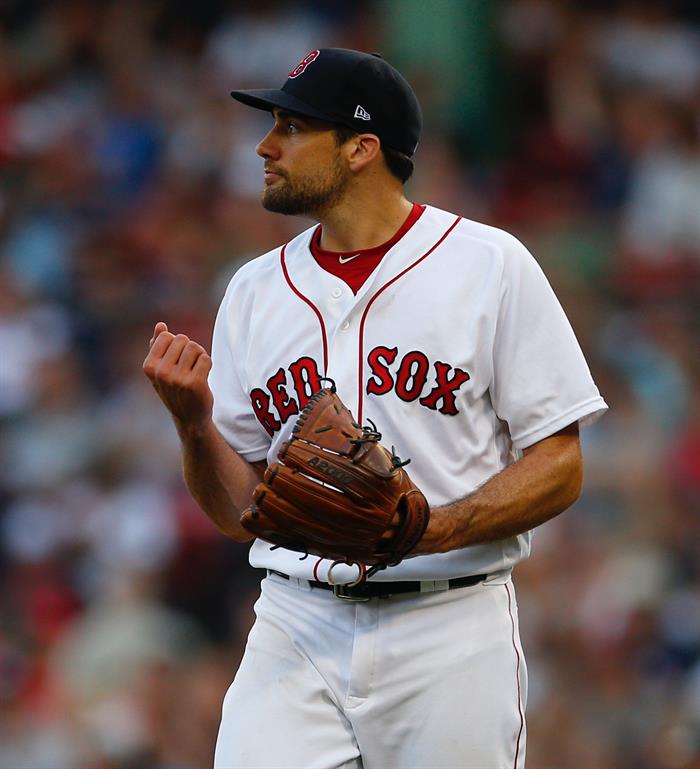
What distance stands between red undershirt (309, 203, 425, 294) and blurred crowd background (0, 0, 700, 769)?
2491 mm

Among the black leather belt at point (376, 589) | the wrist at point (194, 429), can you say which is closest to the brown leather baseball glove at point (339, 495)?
the black leather belt at point (376, 589)

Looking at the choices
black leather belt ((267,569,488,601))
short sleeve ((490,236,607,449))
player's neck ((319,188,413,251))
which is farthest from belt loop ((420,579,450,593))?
player's neck ((319,188,413,251))

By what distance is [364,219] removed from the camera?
319cm

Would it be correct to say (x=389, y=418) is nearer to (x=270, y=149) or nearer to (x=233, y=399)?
(x=233, y=399)

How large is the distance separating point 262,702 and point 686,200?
491 cm

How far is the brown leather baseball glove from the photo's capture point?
8.88 feet

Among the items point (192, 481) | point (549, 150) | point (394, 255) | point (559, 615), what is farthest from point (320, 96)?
point (549, 150)

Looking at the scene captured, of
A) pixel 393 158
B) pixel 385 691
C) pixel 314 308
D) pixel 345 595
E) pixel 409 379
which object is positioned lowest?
pixel 385 691

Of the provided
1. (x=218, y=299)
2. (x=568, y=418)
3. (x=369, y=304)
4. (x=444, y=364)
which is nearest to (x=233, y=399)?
(x=369, y=304)

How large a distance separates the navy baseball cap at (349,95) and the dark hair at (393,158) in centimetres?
1

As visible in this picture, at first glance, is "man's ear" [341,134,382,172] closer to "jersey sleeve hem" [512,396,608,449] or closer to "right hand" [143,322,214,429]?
"right hand" [143,322,214,429]

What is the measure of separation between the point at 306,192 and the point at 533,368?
60cm

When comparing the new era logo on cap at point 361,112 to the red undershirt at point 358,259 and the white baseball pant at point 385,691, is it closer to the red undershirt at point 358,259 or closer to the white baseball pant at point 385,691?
the red undershirt at point 358,259

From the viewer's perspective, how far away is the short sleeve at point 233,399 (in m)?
3.27
